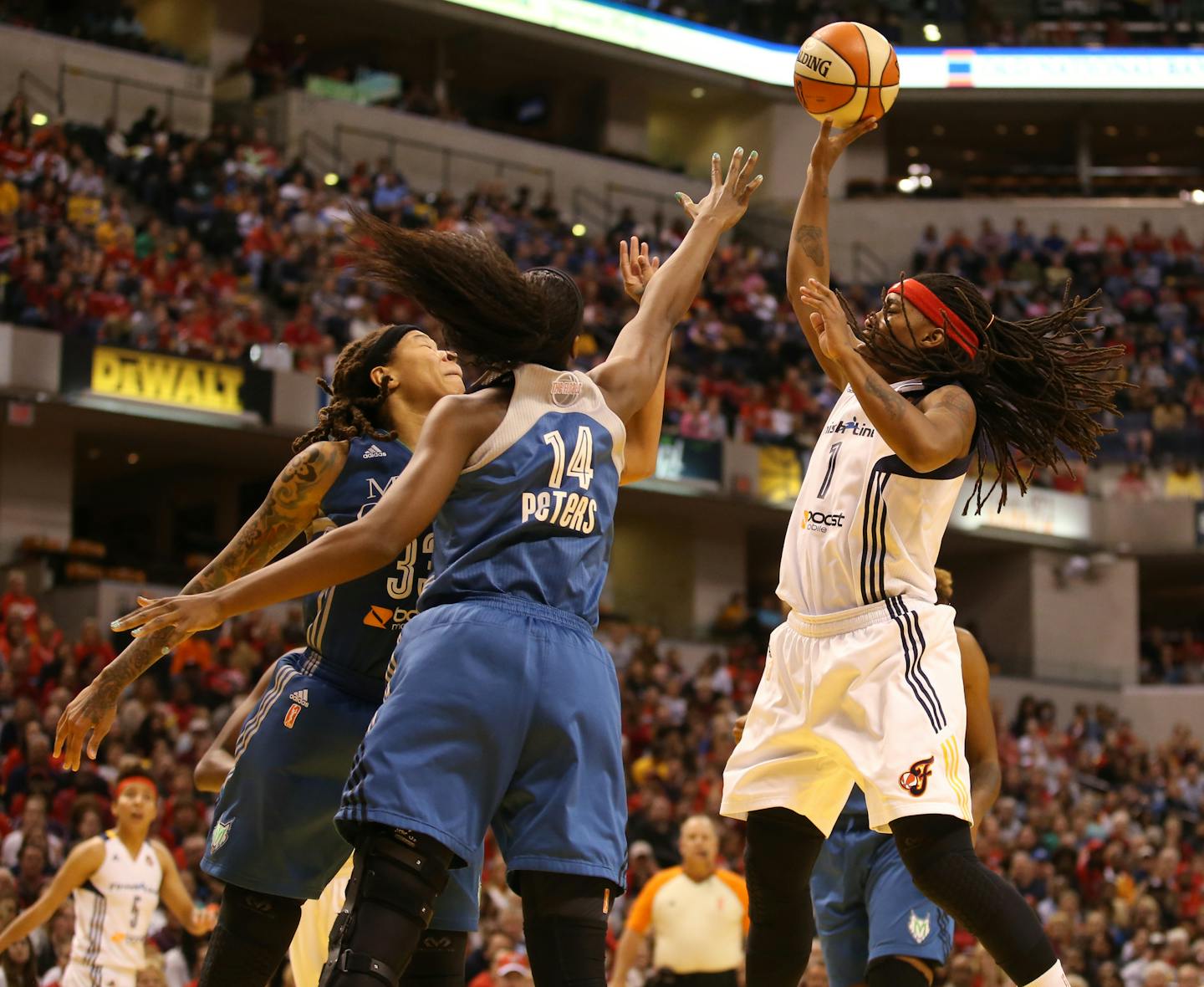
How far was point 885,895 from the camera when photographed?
19.4ft

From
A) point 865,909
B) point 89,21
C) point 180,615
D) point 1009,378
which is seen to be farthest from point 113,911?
point 89,21

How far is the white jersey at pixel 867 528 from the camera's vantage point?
4957mm

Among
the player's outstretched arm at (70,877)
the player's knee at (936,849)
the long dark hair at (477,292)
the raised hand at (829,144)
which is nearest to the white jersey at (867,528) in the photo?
the player's knee at (936,849)

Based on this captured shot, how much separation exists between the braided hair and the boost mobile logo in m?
1.22

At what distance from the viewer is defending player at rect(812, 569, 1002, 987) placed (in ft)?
19.1

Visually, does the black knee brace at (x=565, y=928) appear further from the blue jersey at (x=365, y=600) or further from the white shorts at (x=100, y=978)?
the white shorts at (x=100, y=978)

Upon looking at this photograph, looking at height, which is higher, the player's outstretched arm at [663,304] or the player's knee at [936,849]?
the player's outstretched arm at [663,304]

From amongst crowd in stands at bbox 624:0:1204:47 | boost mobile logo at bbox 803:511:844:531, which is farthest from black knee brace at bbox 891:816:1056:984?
crowd in stands at bbox 624:0:1204:47

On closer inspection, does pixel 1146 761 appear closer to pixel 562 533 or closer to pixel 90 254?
pixel 90 254

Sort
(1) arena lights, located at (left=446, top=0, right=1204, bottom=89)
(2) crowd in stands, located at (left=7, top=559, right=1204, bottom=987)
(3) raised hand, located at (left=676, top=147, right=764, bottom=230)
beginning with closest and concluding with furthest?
(3) raised hand, located at (left=676, top=147, right=764, bottom=230), (2) crowd in stands, located at (left=7, top=559, right=1204, bottom=987), (1) arena lights, located at (left=446, top=0, right=1204, bottom=89)

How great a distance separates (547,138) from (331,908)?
26.5 meters

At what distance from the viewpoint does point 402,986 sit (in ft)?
14.5

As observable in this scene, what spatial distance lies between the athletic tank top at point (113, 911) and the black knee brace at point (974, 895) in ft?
17.3

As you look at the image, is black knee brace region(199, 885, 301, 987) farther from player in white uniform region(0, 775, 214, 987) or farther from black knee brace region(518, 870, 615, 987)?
player in white uniform region(0, 775, 214, 987)
